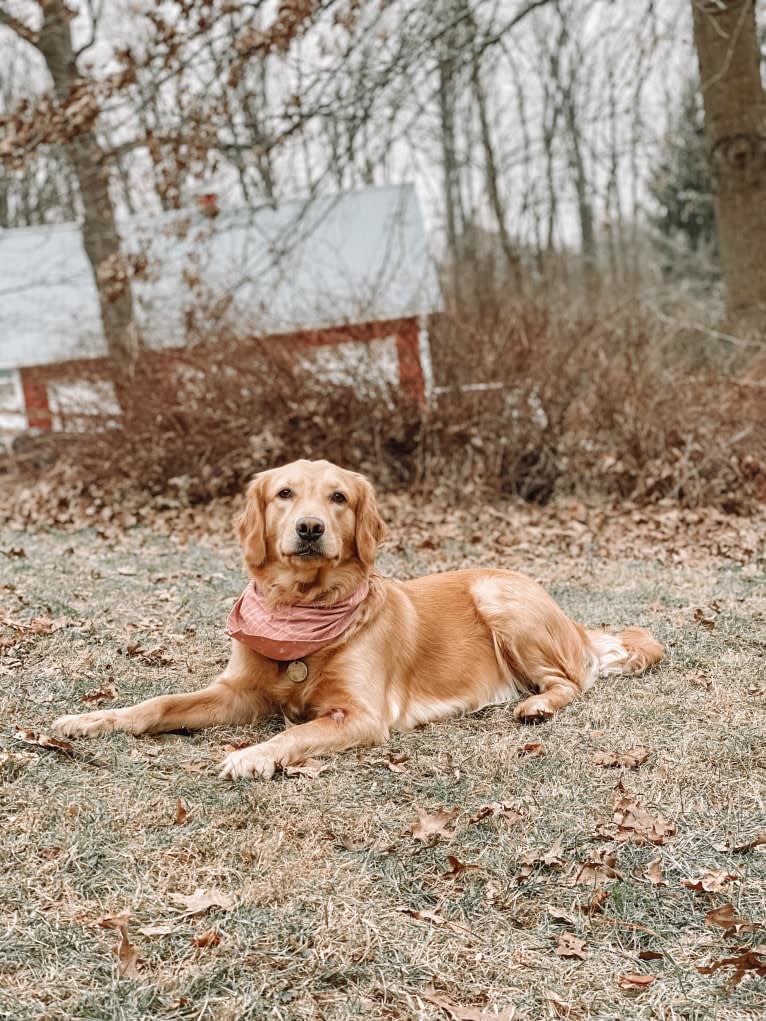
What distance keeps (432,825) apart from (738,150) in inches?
420

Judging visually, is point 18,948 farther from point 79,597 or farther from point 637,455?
point 637,455

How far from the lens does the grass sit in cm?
233

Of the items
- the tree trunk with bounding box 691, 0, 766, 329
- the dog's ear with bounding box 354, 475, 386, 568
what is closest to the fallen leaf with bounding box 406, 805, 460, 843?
the dog's ear with bounding box 354, 475, 386, 568

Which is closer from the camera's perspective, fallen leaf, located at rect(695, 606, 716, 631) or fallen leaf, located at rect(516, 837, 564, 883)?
fallen leaf, located at rect(516, 837, 564, 883)

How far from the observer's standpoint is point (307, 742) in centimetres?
367

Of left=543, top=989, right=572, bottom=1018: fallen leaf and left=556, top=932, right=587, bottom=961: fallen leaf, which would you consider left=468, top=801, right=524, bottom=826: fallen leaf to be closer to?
left=556, top=932, right=587, bottom=961: fallen leaf

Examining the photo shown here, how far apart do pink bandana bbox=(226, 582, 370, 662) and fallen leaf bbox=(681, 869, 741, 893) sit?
180 centimetres

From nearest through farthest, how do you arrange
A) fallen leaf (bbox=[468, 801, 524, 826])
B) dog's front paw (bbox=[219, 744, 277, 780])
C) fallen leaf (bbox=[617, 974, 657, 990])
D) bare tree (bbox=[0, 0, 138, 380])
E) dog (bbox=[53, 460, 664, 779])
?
fallen leaf (bbox=[617, 974, 657, 990]) < fallen leaf (bbox=[468, 801, 524, 826]) < dog's front paw (bbox=[219, 744, 277, 780]) < dog (bbox=[53, 460, 664, 779]) < bare tree (bbox=[0, 0, 138, 380])

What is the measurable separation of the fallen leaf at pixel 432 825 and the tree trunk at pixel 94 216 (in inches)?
348

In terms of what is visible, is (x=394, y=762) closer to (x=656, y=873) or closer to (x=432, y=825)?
(x=432, y=825)

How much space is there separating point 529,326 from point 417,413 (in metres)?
1.55

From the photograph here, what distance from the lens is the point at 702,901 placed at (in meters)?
2.73

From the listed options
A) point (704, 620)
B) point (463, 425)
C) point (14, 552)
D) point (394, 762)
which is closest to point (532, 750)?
point (394, 762)

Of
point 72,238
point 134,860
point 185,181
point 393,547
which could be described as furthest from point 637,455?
point 72,238
